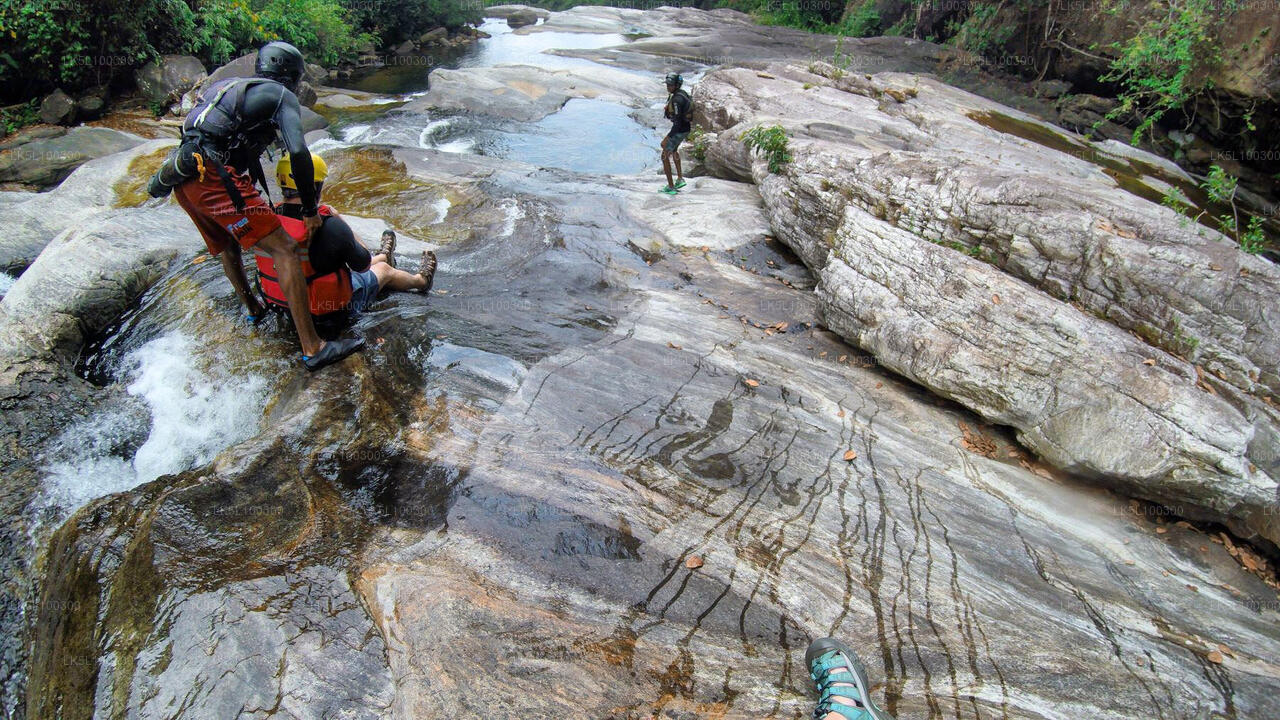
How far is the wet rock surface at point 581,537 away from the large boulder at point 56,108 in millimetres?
10367

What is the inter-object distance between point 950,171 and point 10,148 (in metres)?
17.0

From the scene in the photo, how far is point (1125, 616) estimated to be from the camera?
12.1 ft

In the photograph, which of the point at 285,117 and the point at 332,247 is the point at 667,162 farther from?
the point at 285,117

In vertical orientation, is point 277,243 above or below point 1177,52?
below

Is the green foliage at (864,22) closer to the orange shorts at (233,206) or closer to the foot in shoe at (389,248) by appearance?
the foot in shoe at (389,248)

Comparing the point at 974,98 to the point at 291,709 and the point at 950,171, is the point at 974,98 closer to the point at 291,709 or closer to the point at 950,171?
the point at 950,171

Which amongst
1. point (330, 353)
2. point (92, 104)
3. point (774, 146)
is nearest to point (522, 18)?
point (92, 104)

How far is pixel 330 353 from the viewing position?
4719 millimetres

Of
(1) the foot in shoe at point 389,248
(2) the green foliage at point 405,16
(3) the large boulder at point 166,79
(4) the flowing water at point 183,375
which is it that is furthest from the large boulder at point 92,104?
(2) the green foliage at point 405,16

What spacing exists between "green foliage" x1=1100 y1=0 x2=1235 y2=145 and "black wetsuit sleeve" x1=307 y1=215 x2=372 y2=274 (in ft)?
47.0

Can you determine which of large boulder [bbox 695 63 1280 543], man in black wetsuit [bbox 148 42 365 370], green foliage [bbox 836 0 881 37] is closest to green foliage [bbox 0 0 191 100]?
man in black wetsuit [bbox 148 42 365 370]

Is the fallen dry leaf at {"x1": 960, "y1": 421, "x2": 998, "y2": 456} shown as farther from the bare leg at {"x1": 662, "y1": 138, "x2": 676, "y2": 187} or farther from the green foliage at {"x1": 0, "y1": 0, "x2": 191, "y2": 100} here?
the green foliage at {"x1": 0, "y1": 0, "x2": 191, "y2": 100}

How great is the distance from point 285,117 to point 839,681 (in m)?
5.02

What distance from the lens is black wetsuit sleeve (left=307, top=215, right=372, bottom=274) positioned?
4840mm
